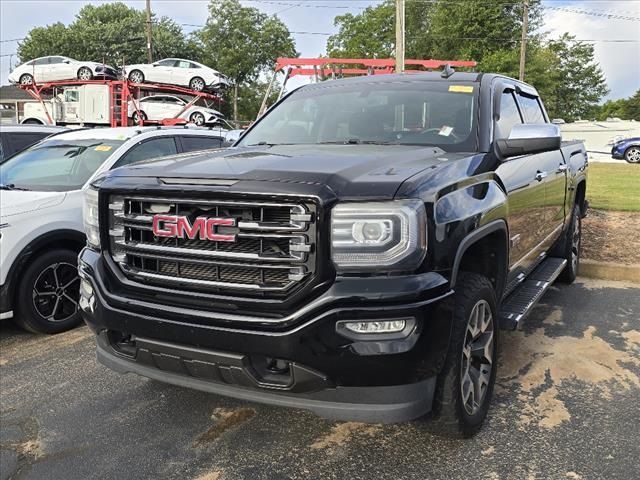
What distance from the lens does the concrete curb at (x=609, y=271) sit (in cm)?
620

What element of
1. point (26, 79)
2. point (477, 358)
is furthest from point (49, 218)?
point (26, 79)

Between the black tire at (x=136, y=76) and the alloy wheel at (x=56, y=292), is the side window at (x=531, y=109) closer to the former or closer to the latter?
the alloy wheel at (x=56, y=292)

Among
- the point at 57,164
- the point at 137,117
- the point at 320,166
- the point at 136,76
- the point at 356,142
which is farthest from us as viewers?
the point at 136,76

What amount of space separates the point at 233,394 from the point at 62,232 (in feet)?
10.1

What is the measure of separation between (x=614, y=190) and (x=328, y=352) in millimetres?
10956

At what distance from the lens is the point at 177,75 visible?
24031 millimetres

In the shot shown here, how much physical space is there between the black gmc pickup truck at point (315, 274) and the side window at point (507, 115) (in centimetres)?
32

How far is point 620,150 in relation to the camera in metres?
23.1

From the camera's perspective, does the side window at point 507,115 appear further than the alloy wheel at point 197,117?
No

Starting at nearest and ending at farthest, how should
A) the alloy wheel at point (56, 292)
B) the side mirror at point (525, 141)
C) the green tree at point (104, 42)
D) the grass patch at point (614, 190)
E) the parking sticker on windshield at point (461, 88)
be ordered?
the side mirror at point (525, 141) < the parking sticker on windshield at point (461, 88) < the alloy wheel at point (56, 292) < the grass patch at point (614, 190) < the green tree at point (104, 42)

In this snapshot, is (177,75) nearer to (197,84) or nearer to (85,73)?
(197,84)

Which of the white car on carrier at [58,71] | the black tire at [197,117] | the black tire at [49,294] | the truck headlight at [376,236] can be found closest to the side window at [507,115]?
the truck headlight at [376,236]

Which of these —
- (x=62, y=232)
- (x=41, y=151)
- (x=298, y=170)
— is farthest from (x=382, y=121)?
(x=41, y=151)

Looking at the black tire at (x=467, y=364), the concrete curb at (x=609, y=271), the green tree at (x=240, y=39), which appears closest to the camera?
the black tire at (x=467, y=364)
